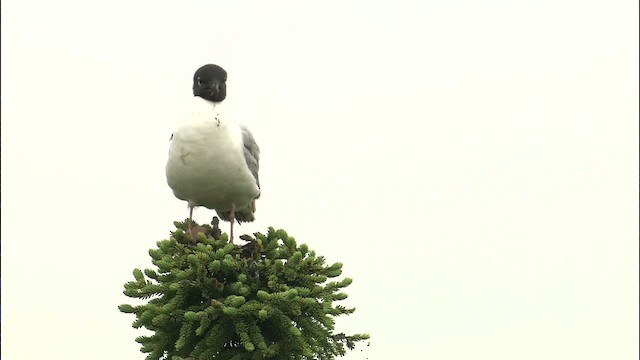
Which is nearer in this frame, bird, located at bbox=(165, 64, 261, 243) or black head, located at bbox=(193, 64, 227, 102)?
bird, located at bbox=(165, 64, 261, 243)

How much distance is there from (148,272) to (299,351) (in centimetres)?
146

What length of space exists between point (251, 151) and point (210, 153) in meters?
0.52

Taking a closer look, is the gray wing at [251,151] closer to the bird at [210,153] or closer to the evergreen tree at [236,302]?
the bird at [210,153]

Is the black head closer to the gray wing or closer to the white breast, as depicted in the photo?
the white breast

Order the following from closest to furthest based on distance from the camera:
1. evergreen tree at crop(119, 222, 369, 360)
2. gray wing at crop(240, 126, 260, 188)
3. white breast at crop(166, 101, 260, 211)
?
evergreen tree at crop(119, 222, 369, 360), white breast at crop(166, 101, 260, 211), gray wing at crop(240, 126, 260, 188)

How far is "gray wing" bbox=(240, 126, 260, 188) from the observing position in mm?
7203

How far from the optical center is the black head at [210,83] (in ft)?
23.1

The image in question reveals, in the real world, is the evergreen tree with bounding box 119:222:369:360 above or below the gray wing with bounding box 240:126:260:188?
below

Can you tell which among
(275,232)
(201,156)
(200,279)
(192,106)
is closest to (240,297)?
(200,279)

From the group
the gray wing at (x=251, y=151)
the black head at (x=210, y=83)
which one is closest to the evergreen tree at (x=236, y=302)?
the gray wing at (x=251, y=151)

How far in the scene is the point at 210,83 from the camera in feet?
23.1

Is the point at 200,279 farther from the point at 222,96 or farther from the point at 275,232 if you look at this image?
the point at 222,96

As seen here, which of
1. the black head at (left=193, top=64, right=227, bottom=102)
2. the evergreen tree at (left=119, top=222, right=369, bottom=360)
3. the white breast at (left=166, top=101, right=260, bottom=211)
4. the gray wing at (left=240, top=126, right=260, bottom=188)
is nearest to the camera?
the evergreen tree at (left=119, top=222, right=369, bottom=360)

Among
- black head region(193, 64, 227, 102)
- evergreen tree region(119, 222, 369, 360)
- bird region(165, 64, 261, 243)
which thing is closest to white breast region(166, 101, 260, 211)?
bird region(165, 64, 261, 243)
